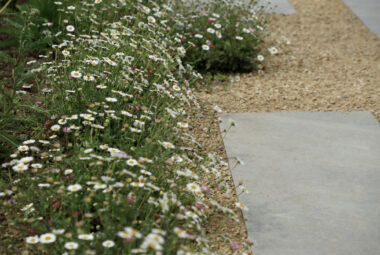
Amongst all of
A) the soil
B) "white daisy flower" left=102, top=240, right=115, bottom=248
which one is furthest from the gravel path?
"white daisy flower" left=102, top=240, right=115, bottom=248

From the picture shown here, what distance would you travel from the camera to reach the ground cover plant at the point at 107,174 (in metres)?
2.15

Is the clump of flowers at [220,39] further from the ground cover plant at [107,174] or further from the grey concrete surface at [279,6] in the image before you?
the grey concrete surface at [279,6]

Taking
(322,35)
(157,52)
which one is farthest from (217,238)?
(322,35)

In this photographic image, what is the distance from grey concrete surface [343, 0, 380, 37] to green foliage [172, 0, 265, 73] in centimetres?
187

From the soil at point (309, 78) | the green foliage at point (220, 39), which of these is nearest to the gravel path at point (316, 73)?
the soil at point (309, 78)

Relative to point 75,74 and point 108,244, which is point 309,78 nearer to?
point 75,74

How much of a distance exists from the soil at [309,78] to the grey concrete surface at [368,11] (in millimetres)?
103

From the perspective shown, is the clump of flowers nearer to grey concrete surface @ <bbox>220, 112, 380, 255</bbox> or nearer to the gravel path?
the gravel path

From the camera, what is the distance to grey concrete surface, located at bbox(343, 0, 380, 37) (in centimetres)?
638

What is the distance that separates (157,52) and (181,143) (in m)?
0.75

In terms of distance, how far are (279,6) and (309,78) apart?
2.52 meters

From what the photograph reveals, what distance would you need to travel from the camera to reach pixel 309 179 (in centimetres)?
320

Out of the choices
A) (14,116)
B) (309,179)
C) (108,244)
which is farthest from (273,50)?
(108,244)

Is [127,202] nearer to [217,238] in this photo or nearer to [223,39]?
[217,238]
